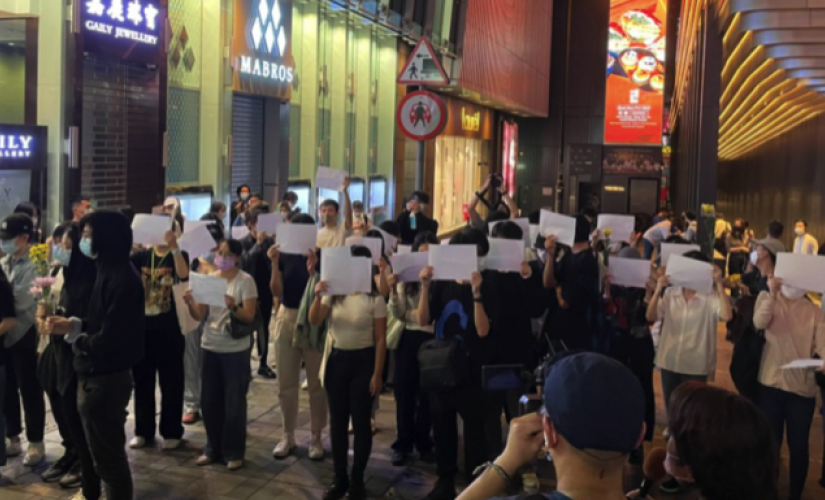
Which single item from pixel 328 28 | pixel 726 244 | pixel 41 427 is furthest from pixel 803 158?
pixel 41 427

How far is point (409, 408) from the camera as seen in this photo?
6.62 metres

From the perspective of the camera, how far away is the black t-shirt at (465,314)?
5625 mm

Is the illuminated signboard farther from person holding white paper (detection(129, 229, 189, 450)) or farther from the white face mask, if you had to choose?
the white face mask

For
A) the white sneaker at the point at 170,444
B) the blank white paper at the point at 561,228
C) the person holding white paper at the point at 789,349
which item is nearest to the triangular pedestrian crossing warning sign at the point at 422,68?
the blank white paper at the point at 561,228

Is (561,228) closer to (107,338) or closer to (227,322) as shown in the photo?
(227,322)

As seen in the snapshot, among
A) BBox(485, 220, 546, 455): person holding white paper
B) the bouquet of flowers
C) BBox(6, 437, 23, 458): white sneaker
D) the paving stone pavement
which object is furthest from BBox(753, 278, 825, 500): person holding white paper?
BBox(6, 437, 23, 458): white sneaker

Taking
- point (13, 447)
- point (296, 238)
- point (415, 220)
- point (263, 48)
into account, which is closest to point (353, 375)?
point (296, 238)

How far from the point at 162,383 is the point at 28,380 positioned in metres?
0.92

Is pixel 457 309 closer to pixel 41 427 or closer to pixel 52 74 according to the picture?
pixel 41 427

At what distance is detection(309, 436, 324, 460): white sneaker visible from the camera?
6.43 m

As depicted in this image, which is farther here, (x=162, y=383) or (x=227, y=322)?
(x=162, y=383)

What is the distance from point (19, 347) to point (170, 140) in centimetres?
535

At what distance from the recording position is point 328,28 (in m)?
15.0

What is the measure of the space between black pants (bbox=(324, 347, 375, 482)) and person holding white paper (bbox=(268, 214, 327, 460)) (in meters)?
0.75
